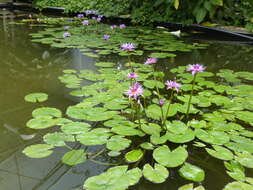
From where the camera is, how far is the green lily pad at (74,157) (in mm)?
913

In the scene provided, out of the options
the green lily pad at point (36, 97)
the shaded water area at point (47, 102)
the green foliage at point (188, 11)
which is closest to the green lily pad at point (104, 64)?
the shaded water area at point (47, 102)

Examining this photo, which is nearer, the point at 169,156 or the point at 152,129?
the point at 169,156

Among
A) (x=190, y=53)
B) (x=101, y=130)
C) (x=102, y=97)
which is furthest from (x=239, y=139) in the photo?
(x=190, y=53)

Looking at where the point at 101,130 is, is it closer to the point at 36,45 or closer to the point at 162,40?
the point at 36,45

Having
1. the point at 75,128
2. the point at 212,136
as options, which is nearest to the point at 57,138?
the point at 75,128

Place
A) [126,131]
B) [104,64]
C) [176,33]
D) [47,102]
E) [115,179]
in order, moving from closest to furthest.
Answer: [115,179] → [126,131] → [47,102] → [104,64] → [176,33]

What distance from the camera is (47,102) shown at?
53.1 inches

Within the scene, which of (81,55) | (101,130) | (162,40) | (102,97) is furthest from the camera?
(162,40)

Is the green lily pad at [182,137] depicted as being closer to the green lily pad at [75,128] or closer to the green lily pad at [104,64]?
the green lily pad at [75,128]

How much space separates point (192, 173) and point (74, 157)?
39 centimetres

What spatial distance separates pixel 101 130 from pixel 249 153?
0.54 meters

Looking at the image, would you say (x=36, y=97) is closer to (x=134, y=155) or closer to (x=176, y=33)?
(x=134, y=155)

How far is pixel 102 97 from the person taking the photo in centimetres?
136

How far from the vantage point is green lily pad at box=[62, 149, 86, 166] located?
91 cm
